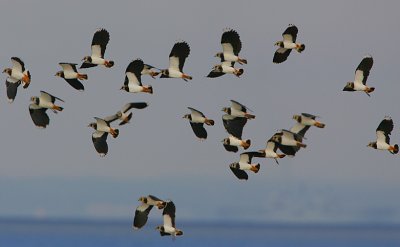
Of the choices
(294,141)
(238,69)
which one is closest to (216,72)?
(238,69)

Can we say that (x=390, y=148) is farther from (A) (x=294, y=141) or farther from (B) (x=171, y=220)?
(B) (x=171, y=220)

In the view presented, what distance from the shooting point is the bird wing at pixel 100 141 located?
65.5m

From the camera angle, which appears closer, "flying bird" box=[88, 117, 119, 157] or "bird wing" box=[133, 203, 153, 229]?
"bird wing" box=[133, 203, 153, 229]

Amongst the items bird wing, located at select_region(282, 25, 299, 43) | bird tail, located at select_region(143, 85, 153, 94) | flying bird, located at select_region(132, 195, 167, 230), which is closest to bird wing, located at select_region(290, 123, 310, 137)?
bird wing, located at select_region(282, 25, 299, 43)

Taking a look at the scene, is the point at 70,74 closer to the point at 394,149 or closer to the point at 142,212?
the point at 142,212

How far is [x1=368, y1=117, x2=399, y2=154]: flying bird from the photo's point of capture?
64.5 metres

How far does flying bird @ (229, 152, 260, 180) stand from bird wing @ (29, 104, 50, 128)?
8.96 m

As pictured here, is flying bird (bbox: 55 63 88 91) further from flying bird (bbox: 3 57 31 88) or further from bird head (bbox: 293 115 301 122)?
bird head (bbox: 293 115 301 122)

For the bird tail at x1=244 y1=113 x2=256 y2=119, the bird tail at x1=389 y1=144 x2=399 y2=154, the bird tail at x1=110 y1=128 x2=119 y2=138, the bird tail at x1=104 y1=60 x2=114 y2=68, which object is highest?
the bird tail at x1=104 y1=60 x2=114 y2=68

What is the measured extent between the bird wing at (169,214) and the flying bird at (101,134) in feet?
13.5

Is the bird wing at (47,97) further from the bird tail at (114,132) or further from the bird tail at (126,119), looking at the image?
the bird tail at (126,119)

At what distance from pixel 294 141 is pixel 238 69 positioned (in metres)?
4.80

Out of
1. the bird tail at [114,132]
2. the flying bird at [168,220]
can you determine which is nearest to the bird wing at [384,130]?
the flying bird at [168,220]

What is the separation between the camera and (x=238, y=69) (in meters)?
65.2
